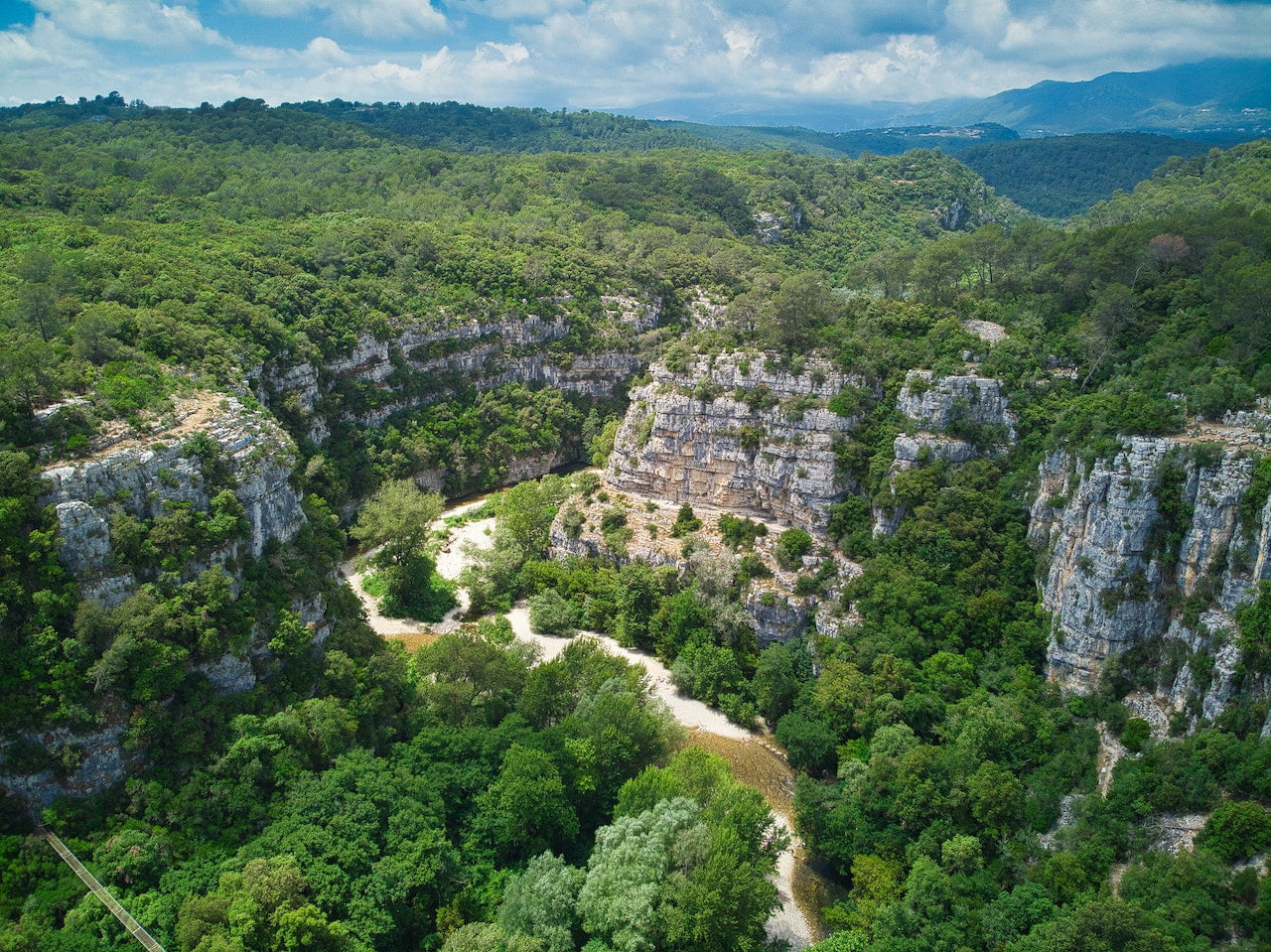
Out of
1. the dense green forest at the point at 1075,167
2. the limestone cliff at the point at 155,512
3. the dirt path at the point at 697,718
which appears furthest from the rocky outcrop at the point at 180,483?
the dense green forest at the point at 1075,167

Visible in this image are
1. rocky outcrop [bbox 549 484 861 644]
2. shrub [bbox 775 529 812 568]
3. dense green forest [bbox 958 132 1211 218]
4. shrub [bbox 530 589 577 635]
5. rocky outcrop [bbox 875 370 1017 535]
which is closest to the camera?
rocky outcrop [bbox 549 484 861 644]

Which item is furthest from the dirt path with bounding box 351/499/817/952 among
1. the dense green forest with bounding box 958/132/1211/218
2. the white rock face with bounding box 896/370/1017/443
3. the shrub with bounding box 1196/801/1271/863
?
the dense green forest with bounding box 958/132/1211/218

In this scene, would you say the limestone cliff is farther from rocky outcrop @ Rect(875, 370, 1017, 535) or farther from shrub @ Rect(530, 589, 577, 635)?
rocky outcrop @ Rect(875, 370, 1017, 535)

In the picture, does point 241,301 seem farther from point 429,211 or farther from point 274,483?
point 429,211

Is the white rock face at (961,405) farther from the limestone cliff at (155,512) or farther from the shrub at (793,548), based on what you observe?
the limestone cliff at (155,512)

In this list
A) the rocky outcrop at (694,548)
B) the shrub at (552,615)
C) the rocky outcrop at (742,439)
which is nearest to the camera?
A: the rocky outcrop at (694,548)
